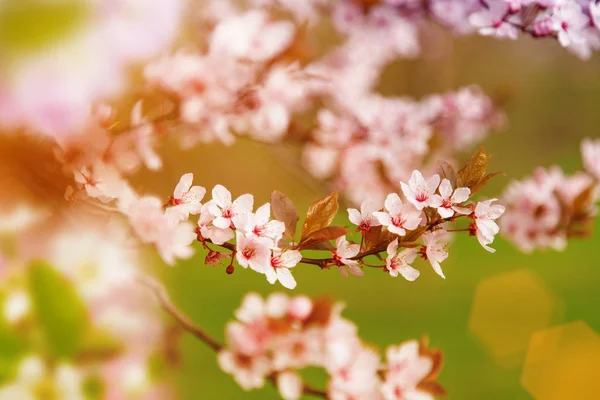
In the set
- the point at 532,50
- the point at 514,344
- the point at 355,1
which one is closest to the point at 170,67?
the point at 355,1

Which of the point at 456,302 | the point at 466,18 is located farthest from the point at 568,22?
the point at 456,302

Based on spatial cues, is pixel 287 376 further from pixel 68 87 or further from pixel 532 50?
pixel 532 50

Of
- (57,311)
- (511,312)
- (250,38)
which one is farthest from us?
(511,312)

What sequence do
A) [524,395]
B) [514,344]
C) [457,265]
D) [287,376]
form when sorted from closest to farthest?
[287,376], [524,395], [514,344], [457,265]

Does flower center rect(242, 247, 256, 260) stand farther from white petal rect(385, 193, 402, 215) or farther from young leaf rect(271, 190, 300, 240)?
white petal rect(385, 193, 402, 215)

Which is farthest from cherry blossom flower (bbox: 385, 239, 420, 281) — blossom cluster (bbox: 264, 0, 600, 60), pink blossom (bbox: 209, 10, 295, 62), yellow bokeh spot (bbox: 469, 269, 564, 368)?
yellow bokeh spot (bbox: 469, 269, 564, 368)

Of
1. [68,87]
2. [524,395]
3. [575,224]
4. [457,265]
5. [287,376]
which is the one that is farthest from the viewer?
[457,265]

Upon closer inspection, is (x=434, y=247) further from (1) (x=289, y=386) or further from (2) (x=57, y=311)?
(2) (x=57, y=311)
